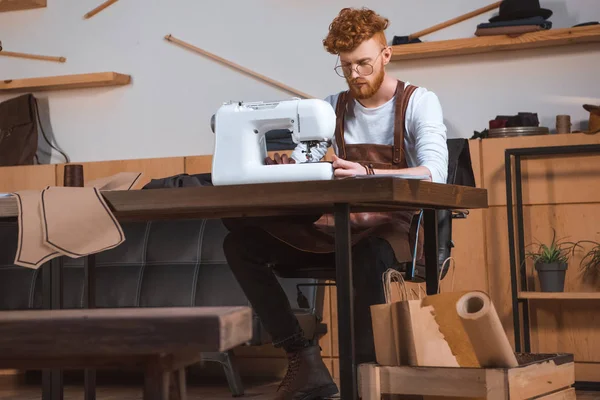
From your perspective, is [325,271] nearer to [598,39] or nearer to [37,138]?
[598,39]

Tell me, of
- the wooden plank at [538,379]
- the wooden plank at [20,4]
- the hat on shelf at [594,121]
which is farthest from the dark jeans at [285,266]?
the wooden plank at [20,4]

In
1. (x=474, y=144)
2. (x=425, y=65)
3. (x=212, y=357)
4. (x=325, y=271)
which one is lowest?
(x=212, y=357)

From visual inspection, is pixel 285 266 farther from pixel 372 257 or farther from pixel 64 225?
pixel 64 225

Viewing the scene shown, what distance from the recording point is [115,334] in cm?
112

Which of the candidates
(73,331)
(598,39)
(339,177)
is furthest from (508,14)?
(73,331)

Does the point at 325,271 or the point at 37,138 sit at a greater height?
the point at 37,138

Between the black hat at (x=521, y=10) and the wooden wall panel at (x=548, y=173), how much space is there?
2.00 feet

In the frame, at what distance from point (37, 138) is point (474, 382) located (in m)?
3.54

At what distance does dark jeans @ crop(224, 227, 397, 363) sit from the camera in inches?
97.4

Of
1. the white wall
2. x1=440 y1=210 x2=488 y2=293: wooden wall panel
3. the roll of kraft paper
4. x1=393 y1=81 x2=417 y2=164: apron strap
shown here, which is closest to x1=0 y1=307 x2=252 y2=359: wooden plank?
the roll of kraft paper

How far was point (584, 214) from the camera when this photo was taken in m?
3.83

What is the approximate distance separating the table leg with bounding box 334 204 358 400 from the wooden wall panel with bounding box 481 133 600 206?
200 cm

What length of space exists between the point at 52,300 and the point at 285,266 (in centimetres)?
70

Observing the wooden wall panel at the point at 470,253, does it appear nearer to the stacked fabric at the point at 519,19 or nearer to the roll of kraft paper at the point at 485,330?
the stacked fabric at the point at 519,19
